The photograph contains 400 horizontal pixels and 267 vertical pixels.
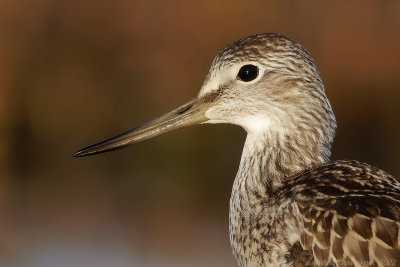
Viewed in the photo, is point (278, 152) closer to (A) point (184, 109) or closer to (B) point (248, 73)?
(B) point (248, 73)

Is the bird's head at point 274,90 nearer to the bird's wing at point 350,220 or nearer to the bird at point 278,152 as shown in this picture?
the bird at point 278,152

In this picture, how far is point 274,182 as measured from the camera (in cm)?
754

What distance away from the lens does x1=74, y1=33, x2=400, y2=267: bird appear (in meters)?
6.67

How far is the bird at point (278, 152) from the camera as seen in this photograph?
6672 mm

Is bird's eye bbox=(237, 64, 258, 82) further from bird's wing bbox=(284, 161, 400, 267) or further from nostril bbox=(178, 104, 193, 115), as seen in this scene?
bird's wing bbox=(284, 161, 400, 267)

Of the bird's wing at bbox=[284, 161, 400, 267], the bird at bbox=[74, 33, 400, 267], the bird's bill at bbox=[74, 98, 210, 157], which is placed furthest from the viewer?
the bird's bill at bbox=[74, 98, 210, 157]

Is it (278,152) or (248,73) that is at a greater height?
(248,73)

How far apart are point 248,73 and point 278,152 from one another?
60cm

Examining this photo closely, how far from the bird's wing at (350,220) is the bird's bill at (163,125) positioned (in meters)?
1.23

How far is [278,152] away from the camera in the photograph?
301 inches

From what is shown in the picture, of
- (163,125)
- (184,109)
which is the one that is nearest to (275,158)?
(184,109)

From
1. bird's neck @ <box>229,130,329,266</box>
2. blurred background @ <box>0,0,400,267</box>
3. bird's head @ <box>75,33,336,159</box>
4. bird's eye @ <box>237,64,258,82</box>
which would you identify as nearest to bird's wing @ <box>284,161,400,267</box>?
bird's neck @ <box>229,130,329,266</box>

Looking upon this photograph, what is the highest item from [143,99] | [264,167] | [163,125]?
[143,99]

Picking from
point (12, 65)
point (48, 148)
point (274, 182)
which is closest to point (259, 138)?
point (274, 182)
